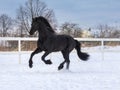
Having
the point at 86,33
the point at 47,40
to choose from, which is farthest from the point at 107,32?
the point at 47,40

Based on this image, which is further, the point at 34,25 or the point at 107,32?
the point at 107,32

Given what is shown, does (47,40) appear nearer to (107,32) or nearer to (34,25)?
(34,25)

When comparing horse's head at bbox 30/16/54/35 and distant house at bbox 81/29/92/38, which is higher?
horse's head at bbox 30/16/54/35

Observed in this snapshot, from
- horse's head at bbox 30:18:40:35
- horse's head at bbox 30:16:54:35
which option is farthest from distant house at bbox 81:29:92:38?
horse's head at bbox 30:18:40:35

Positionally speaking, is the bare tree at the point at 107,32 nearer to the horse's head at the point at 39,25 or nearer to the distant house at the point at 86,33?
the distant house at the point at 86,33

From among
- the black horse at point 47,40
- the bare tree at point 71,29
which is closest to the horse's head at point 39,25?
the black horse at point 47,40

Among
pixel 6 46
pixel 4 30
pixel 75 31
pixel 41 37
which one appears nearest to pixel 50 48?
pixel 41 37

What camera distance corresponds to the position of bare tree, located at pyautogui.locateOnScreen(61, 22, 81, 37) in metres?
26.1

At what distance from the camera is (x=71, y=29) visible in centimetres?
2614

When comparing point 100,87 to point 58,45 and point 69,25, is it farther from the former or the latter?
point 69,25

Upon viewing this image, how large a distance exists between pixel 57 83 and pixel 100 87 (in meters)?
0.94

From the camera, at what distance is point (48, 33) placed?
9.89 meters

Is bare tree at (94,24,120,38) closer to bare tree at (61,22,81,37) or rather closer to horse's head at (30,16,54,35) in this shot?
bare tree at (61,22,81,37)

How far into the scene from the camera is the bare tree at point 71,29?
26078mm
